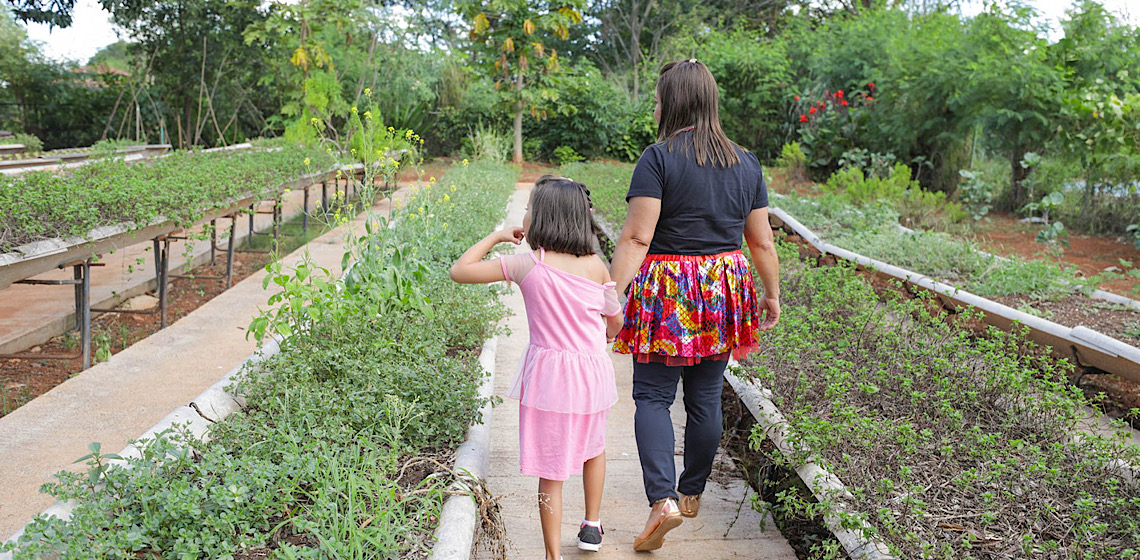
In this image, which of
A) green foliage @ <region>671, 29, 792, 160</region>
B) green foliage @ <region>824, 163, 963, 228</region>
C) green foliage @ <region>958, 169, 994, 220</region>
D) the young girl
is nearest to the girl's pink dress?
the young girl

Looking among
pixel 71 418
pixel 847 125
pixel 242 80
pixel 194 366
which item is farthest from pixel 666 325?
pixel 242 80

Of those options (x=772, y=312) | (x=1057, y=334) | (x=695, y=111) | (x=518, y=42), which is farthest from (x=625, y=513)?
(x=518, y=42)

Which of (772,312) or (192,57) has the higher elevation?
(192,57)

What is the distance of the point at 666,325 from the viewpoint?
112 inches

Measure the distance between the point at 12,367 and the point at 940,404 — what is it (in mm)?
5508

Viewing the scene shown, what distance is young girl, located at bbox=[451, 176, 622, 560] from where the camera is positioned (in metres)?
2.60

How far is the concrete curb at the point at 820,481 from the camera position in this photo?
93.0 inches

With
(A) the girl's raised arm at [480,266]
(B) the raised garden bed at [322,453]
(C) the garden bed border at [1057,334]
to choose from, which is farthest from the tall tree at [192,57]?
(A) the girl's raised arm at [480,266]

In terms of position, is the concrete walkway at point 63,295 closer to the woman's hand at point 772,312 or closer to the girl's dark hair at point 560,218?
the girl's dark hair at point 560,218

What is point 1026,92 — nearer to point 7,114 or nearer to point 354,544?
point 354,544

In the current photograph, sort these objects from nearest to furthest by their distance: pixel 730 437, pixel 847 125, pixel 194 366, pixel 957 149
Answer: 1. pixel 730 437
2. pixel 194 366
3. pixel 957 149
4. pixel 847 125

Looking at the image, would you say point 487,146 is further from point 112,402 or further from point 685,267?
point 685,267

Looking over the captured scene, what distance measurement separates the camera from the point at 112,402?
4426mm

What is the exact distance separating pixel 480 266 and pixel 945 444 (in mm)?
1802
